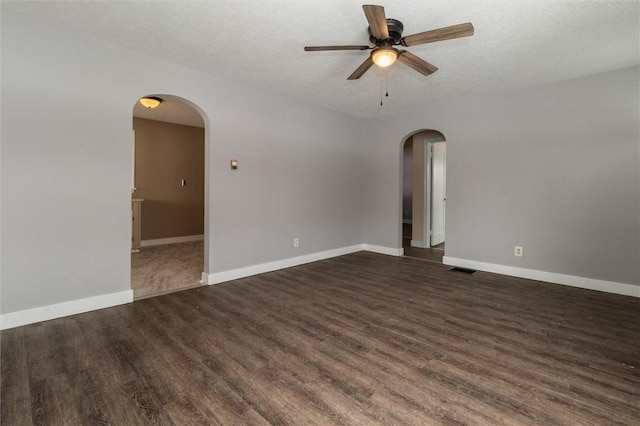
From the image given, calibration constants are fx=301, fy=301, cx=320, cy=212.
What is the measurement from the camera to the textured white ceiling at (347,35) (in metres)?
2.31

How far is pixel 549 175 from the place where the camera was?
3.92 metres

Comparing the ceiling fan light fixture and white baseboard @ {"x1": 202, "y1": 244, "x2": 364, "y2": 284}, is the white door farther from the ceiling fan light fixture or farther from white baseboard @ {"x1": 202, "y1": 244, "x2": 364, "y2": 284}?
the ceiling fan light fixture

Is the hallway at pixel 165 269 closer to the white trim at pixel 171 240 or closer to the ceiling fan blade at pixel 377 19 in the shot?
the white trim at pixel 171 240

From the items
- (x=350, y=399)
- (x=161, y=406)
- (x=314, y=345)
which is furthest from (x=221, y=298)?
(x=350, y=399)

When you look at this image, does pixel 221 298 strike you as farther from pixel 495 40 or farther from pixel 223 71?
pixel 495 40

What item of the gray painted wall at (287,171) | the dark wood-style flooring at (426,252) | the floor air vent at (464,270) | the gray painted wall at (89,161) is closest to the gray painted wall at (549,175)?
the gray painted wall at (287,171)

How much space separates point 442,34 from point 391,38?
411mm

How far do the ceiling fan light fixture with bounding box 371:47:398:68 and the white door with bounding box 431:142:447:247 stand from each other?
404cm

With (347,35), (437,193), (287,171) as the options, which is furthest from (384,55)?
(437,193)

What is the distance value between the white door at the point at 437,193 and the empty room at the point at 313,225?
1531 millimetres

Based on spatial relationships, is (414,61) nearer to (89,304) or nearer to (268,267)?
(268,267)

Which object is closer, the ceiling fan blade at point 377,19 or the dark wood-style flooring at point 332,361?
the dark wood-style flooring at point 332,361

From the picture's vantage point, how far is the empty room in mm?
1804

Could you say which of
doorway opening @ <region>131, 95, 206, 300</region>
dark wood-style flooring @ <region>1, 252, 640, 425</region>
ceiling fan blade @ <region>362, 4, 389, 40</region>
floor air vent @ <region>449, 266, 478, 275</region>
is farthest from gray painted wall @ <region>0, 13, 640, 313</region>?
ceiling fan blade @ <region>362, 4, 389, 40</region>
